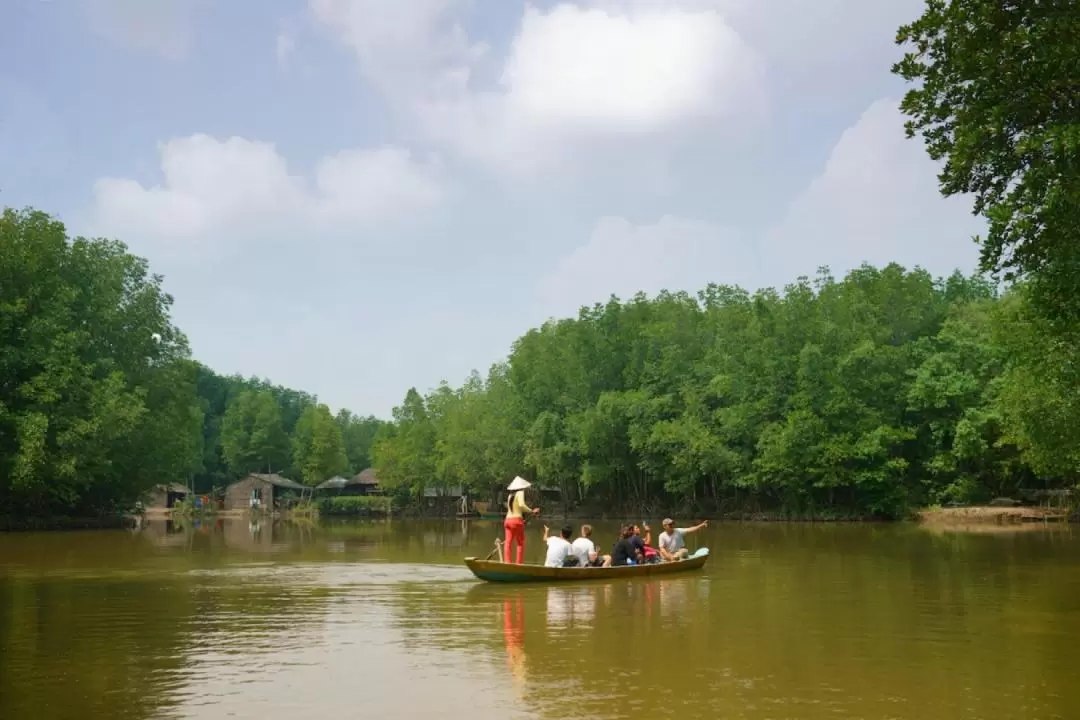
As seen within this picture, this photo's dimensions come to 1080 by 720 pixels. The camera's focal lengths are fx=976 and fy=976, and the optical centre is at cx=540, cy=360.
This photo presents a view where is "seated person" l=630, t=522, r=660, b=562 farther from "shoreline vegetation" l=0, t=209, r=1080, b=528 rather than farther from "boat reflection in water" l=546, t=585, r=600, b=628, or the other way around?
"shoreline vegetation" l=0, t=209, r=1080, b=528

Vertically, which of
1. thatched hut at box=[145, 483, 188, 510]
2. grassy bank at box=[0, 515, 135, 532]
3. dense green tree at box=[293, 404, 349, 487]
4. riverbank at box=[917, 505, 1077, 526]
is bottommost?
riverbank at box=[917, 505, 1077, 526]

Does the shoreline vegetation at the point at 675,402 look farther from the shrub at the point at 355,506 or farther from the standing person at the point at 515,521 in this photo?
the standing person at the point at 515,521

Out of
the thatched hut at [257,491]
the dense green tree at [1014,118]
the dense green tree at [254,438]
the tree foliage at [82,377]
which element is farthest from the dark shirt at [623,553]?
the dense green tree at [254,438]

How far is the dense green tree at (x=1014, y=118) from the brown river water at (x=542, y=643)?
5718 millimetres

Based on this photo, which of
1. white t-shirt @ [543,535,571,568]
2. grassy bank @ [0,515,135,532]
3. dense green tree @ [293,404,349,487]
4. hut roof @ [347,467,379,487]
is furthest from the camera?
dense green tree @ [293,404,349,487]

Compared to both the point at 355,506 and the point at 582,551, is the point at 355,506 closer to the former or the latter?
the point at 355,506

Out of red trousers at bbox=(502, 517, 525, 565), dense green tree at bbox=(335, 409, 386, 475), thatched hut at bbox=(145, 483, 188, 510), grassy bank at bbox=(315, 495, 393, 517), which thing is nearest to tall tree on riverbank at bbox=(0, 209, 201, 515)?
red trousers at bbox=(502, 517, 525, 565)

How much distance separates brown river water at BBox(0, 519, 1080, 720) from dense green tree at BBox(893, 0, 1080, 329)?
5718 millimetres

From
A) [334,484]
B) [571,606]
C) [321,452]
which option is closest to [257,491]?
[321,452]

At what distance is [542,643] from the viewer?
41.5ft

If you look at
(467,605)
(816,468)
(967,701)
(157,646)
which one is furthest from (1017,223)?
(816,468)

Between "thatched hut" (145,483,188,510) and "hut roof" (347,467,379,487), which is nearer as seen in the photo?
"thatched hut" (145,483,188,510)

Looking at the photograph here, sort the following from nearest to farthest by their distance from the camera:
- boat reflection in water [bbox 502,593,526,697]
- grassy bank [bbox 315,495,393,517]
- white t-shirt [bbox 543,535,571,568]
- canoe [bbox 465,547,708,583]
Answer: boat reflection in water [bbox 502,593,526,697] → canoe [bbox 465,547,708,583] → white t-shirt [bbox 543,535,571,568] → grassy bank [bbox 315,495,393,517]

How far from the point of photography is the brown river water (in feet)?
30.6
